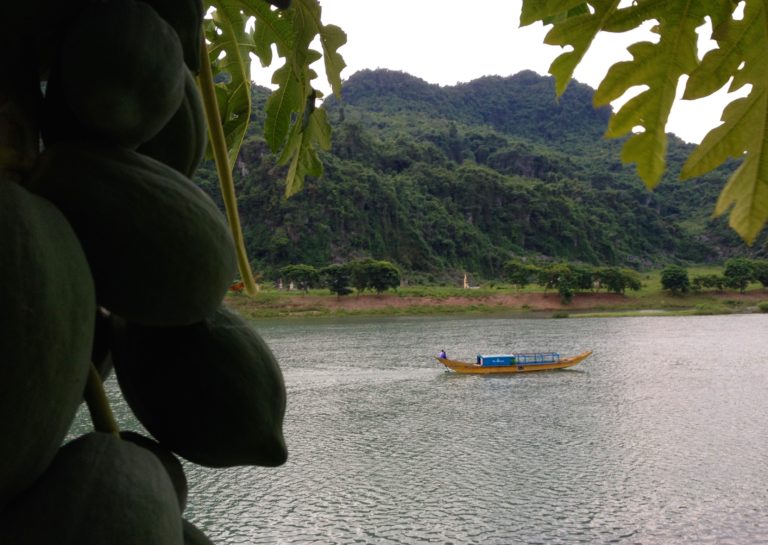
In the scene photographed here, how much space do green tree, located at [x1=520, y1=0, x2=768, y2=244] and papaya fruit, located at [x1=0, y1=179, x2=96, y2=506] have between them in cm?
123

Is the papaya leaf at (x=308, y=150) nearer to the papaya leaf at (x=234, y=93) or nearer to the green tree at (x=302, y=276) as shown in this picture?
the papaya leaf at (x=234, y=93)

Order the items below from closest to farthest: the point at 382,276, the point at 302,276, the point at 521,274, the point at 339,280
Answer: the point at 339,280 → the point at 382,276 → the point at 302,276 → the point at 521,274

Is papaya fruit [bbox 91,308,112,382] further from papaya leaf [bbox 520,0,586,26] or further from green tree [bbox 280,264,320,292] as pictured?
green tree [bbox 280,264,320,292]

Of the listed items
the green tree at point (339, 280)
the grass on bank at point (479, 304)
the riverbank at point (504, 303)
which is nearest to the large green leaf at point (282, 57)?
the grass on bank at point (479, 304)

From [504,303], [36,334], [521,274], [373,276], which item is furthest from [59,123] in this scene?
[521,274]

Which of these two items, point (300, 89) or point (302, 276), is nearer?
point (300, 89)

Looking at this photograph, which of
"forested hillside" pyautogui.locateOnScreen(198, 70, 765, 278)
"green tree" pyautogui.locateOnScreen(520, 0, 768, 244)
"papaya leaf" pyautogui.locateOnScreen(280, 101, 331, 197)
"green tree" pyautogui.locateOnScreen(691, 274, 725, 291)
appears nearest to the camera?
"green tree" pyautogui.locateOnScreen(520, 0, 768, 244)

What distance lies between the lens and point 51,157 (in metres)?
0.39

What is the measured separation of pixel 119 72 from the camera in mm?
428

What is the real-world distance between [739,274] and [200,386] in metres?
47.1

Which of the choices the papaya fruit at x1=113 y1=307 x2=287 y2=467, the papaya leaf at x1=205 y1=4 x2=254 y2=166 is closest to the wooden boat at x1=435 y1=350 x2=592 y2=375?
the papaya leaf at x1=205 y1=4 x2=254 y2=166

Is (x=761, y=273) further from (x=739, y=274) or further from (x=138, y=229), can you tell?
(x=138, y=229)

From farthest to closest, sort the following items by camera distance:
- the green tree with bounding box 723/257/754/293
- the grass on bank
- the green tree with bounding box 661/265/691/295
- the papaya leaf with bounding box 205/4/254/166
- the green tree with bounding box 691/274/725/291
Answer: the green tree with bounding box 691/274/725/291 < the green tree with bounding box 661/265/691/295 < the green tree with bounding box 723/257/754/293 < the grass on bank < the papaya leaf with bounding box 205/4/254/166

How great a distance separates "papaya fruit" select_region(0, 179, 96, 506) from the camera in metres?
0.31
